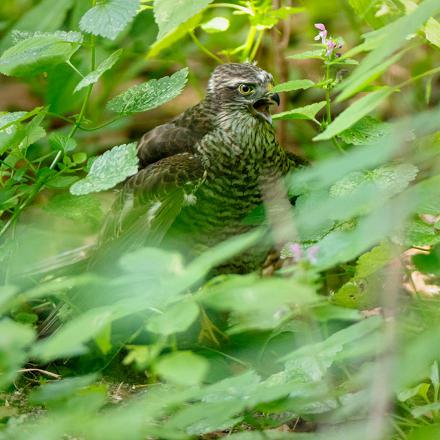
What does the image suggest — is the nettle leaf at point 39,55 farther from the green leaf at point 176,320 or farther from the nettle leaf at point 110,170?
the green leaf at point 176,320

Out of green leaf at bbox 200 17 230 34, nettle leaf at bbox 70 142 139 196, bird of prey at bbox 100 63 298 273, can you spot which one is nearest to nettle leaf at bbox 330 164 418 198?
nettle leaf at bbox 70 142 139 196

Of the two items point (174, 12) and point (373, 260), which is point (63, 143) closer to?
point (174, 12)

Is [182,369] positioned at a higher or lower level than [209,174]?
higher

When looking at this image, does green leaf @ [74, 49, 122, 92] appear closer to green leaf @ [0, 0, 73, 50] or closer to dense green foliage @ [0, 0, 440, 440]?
dense green foliage @ [0, 0, 440, 440]

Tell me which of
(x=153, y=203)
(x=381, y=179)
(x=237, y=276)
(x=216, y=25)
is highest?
(x=237, y=276)

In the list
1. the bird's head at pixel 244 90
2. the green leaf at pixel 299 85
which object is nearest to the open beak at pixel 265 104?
the bird's head at pixel 244 90

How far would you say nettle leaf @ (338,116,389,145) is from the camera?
9.42ft

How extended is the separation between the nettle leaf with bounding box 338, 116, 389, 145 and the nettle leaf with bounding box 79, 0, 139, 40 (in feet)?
2.41

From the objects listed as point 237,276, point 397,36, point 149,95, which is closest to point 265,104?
point 149,95

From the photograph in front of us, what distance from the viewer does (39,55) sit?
2.97 meters

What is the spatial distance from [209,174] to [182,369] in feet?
7.77

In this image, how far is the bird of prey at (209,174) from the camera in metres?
3.63

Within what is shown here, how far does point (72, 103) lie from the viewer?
458 cm

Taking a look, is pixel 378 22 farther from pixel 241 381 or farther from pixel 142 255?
pixel 142 255
